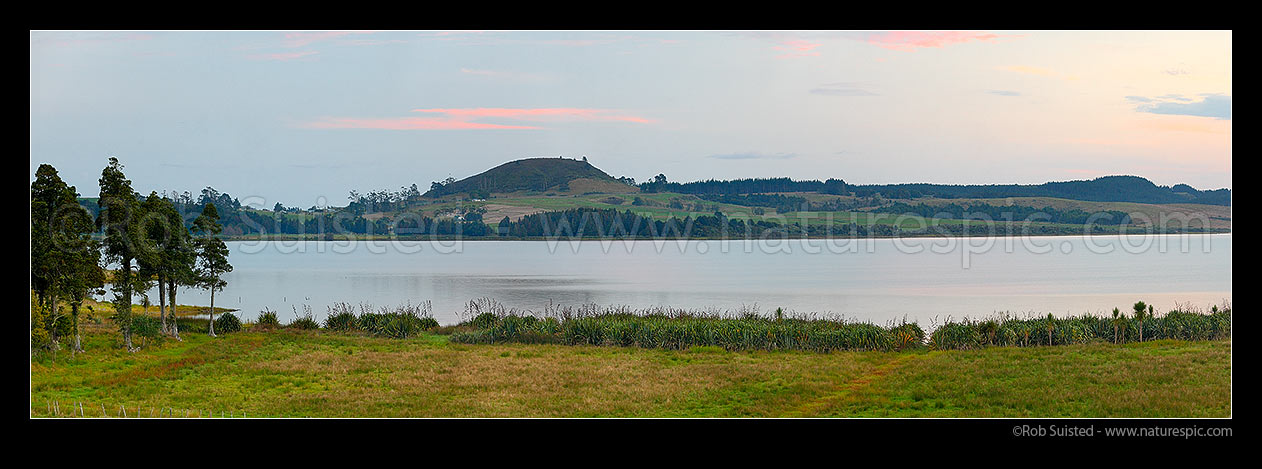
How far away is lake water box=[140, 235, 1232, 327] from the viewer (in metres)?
49.5

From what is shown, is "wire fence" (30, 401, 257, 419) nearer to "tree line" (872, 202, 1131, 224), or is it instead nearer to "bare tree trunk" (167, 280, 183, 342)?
"bare tree trunk" (167, 280, 183, 342)

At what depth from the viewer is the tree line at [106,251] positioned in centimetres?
2105

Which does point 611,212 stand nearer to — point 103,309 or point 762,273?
point 762,273

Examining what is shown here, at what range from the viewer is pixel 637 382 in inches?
751

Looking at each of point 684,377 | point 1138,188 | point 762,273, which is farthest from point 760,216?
point 684,377

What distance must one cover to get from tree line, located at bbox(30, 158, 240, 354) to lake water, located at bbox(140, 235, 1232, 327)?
14401mm

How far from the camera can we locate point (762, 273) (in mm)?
79562

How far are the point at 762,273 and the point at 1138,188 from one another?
13911 centimetres

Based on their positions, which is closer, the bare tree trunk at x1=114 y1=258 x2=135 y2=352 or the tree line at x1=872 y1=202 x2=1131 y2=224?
the bare tree trunk at x1=114 y1=258 x2=135 y2=352

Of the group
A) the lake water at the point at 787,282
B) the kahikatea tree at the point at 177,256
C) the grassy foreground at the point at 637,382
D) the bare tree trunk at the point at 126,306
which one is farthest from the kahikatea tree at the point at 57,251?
the lake water at the point at 787,282

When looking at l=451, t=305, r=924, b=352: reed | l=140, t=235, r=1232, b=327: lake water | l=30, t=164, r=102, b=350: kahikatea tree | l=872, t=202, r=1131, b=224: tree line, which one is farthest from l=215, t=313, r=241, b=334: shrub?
l=872, t=202, r=1131, b=224: tree line

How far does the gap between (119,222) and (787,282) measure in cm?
5049

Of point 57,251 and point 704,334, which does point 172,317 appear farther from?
point 704,334

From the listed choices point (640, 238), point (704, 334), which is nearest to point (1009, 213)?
point (640, 238)
